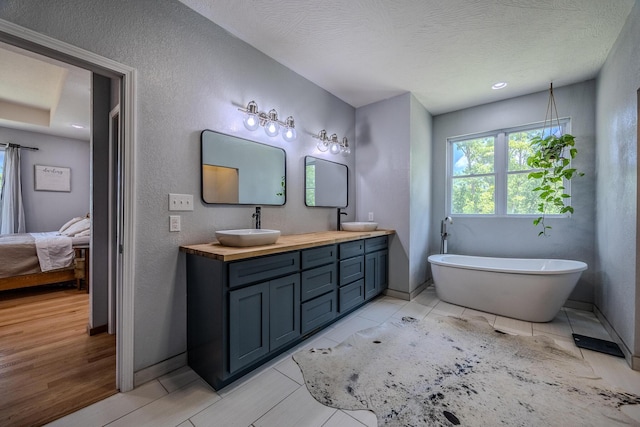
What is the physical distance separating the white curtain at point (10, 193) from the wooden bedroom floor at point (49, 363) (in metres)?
2.63

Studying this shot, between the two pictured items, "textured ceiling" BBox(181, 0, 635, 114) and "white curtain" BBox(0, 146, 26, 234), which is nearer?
"textured ceiling" BBox(181, 0, 635, 114)

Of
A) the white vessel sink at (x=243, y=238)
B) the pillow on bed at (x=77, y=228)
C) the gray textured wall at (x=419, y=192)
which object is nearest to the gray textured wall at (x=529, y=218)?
the gray textured wall at (x=419, y=192)

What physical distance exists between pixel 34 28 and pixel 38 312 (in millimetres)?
→ 3017

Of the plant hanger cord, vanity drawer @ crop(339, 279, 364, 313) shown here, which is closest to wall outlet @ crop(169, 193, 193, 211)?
vanity drawer @ crop(339, 279, 364, 313)

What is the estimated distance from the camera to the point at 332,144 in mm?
3170

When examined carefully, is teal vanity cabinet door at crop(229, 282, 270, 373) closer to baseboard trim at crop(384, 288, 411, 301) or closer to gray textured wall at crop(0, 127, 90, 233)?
baseboard trim at crop(384, 288, 411, 301)

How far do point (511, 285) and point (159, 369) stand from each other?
10.7 ft

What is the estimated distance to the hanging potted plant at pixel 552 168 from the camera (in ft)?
9.36

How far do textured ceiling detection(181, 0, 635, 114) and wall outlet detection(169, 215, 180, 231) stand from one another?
5.11 feet

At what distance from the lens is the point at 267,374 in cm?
177

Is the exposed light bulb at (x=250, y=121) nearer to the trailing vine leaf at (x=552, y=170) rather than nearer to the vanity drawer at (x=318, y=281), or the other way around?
the vanity drawer at (x=318, y=281)

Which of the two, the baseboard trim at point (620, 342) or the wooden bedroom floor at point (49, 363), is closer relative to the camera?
the wooden bedroom floor at point (49, 363)

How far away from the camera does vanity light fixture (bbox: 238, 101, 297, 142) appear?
7.35 ft

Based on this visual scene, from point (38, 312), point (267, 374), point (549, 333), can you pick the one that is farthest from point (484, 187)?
point (38, 312)
